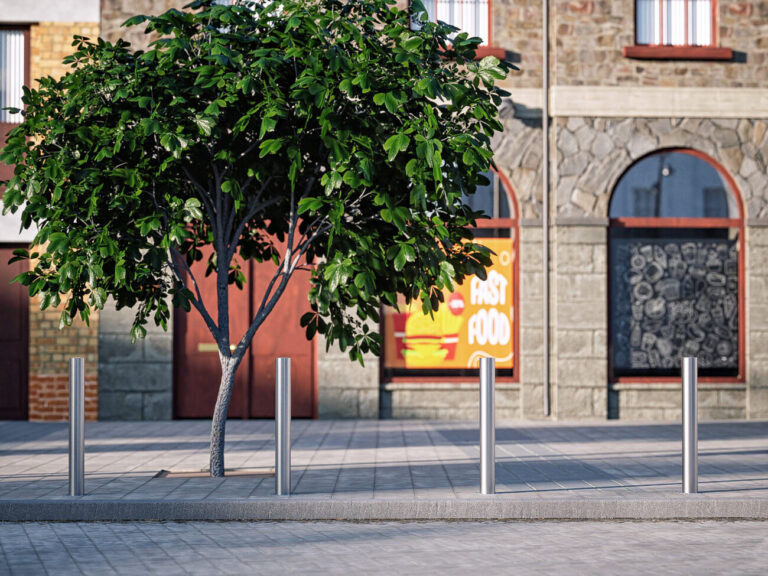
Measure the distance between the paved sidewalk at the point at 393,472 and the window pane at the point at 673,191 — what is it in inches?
120

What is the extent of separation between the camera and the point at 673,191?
15.8 meters

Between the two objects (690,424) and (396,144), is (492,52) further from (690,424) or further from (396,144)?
A: (690,424)

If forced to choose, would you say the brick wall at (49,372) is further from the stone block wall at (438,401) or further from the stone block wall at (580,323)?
the stone block wall at (580,323)

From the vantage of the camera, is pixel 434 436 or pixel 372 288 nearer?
pixel 372 288

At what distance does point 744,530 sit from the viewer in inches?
297

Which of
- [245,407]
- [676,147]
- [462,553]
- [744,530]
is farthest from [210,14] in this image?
[676,147]

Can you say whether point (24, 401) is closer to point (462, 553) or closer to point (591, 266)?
point (591, 266)

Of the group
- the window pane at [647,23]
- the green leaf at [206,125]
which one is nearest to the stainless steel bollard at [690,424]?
the green leaf at [206,125]

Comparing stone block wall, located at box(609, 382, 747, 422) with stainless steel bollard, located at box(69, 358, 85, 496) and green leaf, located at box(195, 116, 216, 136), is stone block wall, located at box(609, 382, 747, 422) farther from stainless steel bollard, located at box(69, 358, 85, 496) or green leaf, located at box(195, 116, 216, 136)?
stainless steel bollard, located at box(69, 358, 85, 496)

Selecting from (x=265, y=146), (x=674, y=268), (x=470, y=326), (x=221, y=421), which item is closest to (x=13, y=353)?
(x=470, y=326)

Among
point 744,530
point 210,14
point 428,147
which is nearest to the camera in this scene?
point 744,530

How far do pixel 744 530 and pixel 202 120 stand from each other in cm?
493

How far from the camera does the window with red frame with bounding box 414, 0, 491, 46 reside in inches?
627

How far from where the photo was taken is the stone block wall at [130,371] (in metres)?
15.5
